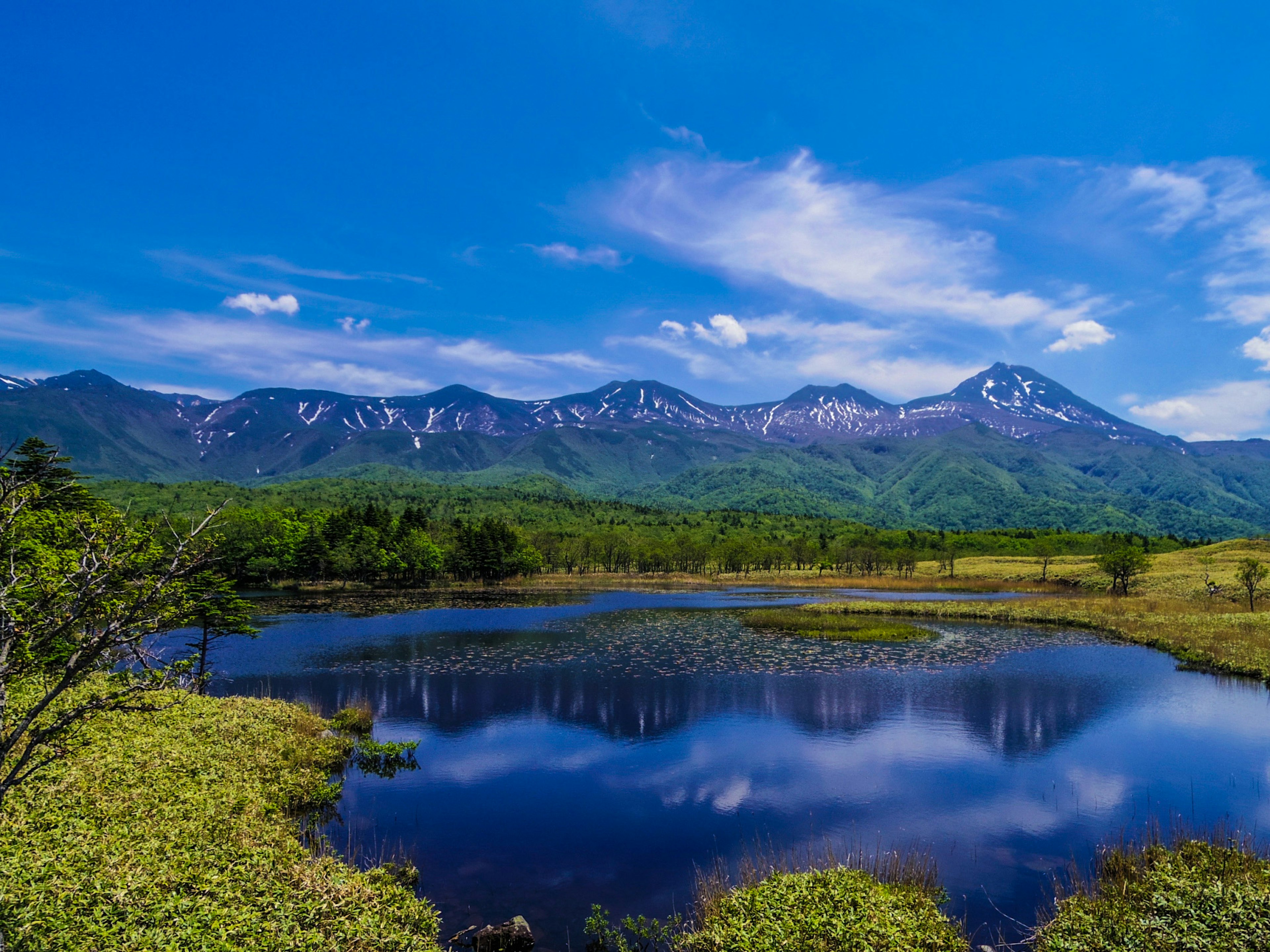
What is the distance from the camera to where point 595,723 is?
1683 inches

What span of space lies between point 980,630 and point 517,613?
211ft

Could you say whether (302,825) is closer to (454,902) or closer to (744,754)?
(454,902)

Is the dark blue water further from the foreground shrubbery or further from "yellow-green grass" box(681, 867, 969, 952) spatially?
"yellow-green grass" box(681, 867, 969, 952)

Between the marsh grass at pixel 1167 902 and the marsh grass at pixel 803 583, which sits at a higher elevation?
the marsh grass at pixel 1167 902

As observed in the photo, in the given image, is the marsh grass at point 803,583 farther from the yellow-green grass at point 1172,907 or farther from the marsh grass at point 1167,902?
the yellow-green grass at point 1172,907

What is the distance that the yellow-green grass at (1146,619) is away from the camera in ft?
187

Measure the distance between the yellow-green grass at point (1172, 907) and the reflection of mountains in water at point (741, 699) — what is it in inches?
636

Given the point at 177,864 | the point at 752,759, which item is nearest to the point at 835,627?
the point at 752,759

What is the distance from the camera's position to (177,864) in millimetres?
17047

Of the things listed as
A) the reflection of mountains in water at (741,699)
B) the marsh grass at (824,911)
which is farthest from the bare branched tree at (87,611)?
the reflection of mountains in water at (741,699)

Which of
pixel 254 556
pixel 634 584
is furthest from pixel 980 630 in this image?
pixel 254 556

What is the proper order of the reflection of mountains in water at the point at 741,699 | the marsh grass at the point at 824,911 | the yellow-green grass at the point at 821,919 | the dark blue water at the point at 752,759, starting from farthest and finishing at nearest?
the reflection of mountains in water at the point at 741,699, the dark blue water at the point at 752,759, the marsh grass at the point at 824,911, the yellow-green grass at the point at 821,919

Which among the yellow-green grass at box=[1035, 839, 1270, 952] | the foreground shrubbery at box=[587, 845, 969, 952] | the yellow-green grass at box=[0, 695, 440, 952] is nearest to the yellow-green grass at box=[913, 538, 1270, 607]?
the yellow-green grass at box=[1035, 839, 1270, 952]

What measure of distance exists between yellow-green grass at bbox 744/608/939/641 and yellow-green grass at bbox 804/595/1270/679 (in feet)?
22.3
